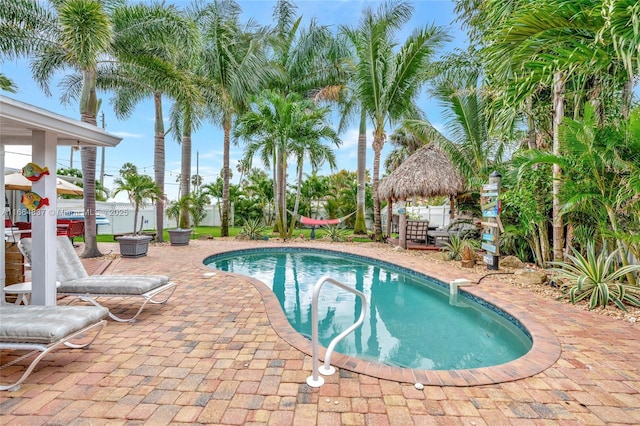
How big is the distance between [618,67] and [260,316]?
5.95 m

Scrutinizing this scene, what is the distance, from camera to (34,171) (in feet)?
10.5

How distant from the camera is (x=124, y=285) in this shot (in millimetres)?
3762

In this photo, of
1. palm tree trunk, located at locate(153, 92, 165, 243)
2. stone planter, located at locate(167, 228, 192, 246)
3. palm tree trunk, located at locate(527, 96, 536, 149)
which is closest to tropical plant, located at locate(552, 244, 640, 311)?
palm tree trunk, located at locate(527, 96, 536, 149)

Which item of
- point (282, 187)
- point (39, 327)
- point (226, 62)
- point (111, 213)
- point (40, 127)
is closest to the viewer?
point (39, 327)

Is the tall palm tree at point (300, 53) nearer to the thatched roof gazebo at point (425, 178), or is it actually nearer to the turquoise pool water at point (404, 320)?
the thatched roof gazebo at point (425, 178)

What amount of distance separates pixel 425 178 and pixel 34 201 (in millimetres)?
10134

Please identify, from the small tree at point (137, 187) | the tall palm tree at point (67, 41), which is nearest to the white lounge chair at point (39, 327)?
the tall palm tree at point (67, 41)

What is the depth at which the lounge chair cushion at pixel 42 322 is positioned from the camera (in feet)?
7.69

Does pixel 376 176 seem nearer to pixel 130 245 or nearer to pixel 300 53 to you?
pixel 300 53

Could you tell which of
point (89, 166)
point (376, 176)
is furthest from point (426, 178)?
point (89, 166)

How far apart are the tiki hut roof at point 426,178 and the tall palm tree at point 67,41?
9207 mm

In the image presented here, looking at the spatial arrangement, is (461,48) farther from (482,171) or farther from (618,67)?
(618,67)

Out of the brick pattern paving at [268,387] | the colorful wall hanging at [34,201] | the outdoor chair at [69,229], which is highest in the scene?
the colorful wall hanging at [34,201]

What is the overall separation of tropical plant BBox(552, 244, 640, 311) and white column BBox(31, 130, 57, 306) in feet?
21.5
